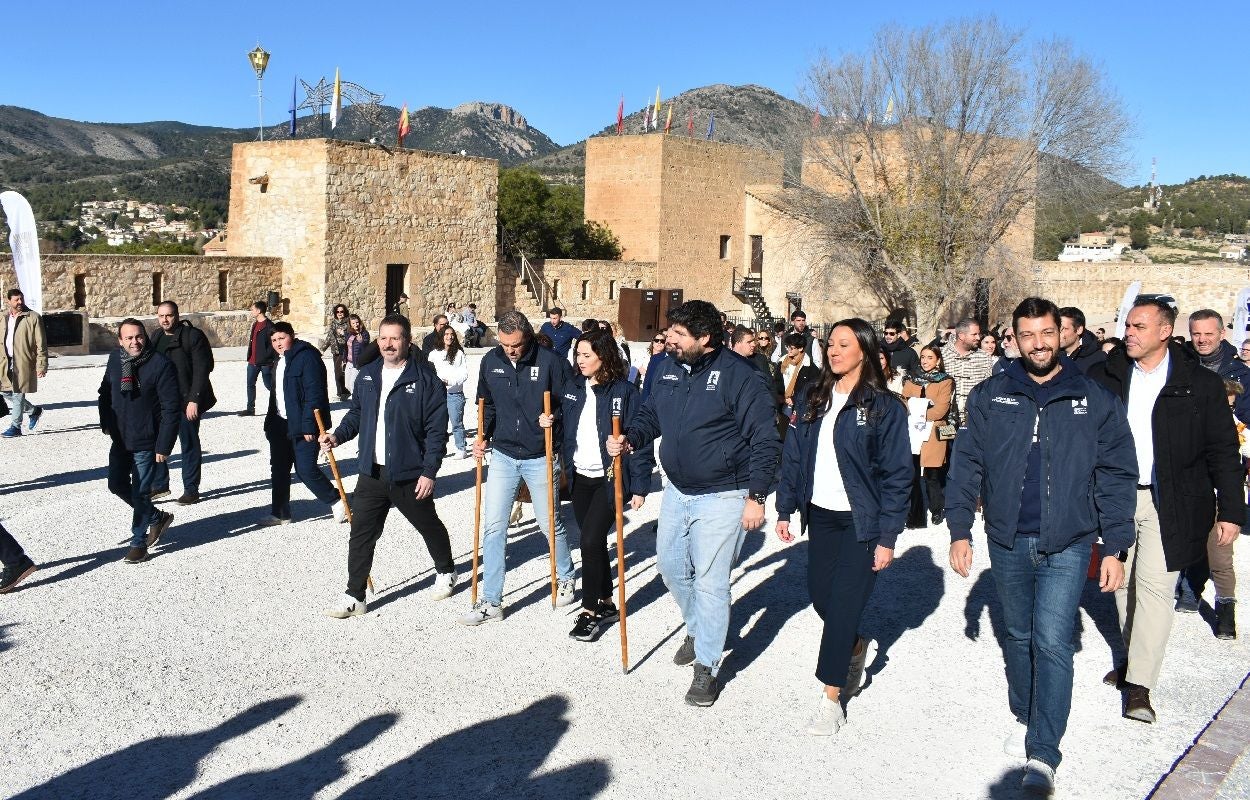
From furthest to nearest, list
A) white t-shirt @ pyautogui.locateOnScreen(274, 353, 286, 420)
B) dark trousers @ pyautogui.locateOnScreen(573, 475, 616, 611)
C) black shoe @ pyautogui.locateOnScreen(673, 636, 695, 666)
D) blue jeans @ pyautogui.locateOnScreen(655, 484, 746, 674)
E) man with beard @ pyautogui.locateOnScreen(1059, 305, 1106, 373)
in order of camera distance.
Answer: white t-shirt @ pyautogui.locateOnScreen(274, 353, 286, 420) → man with beard @ pyautogui.locateOnScreen(1059, 305, 1106, 373) → dark trousers @ pyautogui.locateOnScreen(573, 475, 616, 611) → black shoe @ pyautogui.locateOnScreen(673, 636, 695, 666) → blue jeans @ pyautogui.locateOnScreen(655, 484, 746, 674)

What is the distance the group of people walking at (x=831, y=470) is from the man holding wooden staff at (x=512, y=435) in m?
0.01

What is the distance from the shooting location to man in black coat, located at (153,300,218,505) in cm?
879

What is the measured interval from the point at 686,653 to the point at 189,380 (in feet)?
18.2

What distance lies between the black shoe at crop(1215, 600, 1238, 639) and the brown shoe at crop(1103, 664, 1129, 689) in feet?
3.33

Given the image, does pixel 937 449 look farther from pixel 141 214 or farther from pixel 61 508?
pixel 141 214

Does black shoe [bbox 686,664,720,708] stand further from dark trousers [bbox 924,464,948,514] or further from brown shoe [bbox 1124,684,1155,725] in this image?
dark trousers [bbox 924,464,948,514]

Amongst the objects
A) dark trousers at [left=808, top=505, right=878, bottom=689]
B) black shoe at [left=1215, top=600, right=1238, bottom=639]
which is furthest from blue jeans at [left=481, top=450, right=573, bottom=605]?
black shoe at [left=1215, top=600, right=1238, bottom=639]

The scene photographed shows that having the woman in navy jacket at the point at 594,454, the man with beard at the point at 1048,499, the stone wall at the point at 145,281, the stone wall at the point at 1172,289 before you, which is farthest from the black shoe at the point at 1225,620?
the stone wall at the point at 1172,289

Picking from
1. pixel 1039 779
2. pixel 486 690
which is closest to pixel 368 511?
pixel 486 690

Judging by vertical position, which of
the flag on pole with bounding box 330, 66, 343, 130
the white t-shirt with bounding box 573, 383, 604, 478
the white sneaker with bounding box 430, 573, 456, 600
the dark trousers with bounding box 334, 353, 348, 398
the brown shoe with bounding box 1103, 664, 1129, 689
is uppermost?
the flag on pole with bounding box 330, 66, 343, 130

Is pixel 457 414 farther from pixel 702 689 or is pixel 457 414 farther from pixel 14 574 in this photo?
pixel 702 689

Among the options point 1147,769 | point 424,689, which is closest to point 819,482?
point 1147,769

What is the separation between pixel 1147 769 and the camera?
442 cm

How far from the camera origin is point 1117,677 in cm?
534
